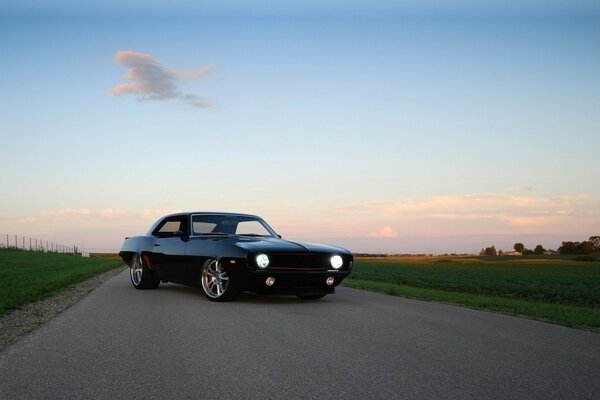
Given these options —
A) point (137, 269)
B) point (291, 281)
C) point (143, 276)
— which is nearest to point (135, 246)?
point (137, 269)

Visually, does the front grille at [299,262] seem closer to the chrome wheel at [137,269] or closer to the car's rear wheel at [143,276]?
the car's rear wheel at [143,276]

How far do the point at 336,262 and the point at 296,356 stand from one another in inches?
170

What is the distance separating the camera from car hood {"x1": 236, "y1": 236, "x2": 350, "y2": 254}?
28.8 ft

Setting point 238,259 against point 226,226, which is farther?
point 226,226

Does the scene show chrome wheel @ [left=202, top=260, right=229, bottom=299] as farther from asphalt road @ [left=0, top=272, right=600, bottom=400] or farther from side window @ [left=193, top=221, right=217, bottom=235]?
side window @ [left=193, top=221, right=217, bottom=235]

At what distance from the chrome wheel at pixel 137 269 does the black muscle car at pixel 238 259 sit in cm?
40

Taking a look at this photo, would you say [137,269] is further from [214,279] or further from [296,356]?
[296,356]

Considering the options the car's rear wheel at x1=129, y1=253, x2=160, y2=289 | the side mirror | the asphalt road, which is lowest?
the asphalt road

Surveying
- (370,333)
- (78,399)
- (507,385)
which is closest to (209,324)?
(370,333)

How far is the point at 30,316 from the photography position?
8.03 meters

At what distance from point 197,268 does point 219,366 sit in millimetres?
5106

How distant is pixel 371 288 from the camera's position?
536 inches

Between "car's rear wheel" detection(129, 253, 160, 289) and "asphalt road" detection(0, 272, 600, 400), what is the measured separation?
321cm

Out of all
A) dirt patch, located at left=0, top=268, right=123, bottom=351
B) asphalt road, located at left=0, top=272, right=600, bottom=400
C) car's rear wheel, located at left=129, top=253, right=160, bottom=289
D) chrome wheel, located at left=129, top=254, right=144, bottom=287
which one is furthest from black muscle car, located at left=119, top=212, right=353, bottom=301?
dirt patch, located at left=0, top=268, right=123, bottom=351
